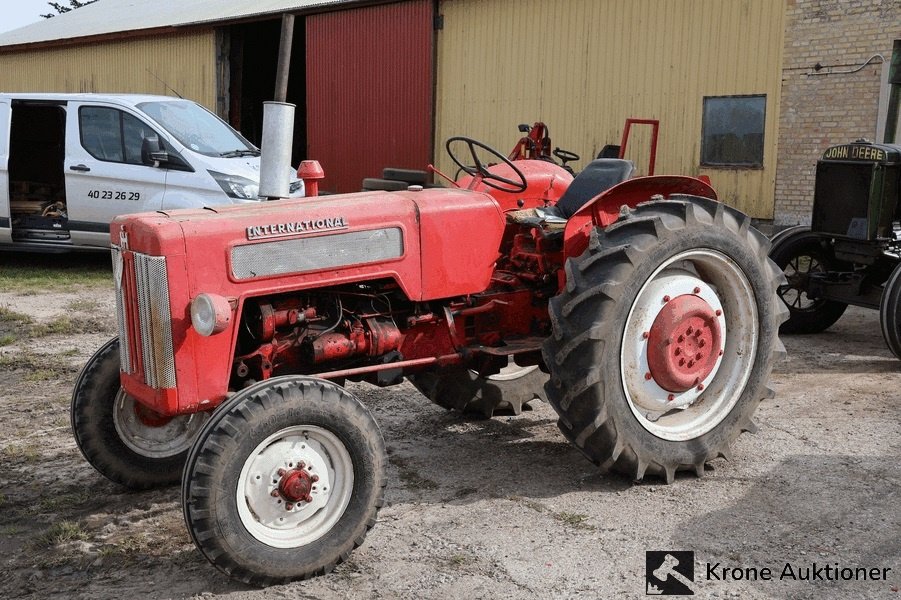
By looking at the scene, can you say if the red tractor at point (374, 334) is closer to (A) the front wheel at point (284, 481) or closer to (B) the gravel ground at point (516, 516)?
(A) the front wheel at point (284, 481)

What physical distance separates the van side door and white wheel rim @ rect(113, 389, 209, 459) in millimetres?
6089

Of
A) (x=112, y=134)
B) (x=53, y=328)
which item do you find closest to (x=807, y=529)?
(x=53, y=328)

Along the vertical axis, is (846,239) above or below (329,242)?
below

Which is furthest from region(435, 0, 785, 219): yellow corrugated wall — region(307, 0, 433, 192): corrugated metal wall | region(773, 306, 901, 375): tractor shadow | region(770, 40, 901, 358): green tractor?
region(770, 40, 901, 358): green tractor

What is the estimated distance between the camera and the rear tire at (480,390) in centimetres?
506

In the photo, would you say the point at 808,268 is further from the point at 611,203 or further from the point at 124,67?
the point at 124,67

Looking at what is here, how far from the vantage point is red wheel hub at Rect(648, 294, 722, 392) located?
4168 mm

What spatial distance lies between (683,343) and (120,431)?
2.47 m

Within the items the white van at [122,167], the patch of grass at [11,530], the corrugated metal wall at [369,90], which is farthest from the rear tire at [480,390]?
the corrugated metal wall at [369,90]

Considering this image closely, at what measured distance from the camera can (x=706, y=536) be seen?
3.61 metres

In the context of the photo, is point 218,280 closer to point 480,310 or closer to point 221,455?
point 221,455

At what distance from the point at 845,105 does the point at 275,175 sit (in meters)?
8.78

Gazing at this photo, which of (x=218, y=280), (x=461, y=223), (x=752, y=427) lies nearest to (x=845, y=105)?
(x=752, y=427)

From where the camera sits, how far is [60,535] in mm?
3629
